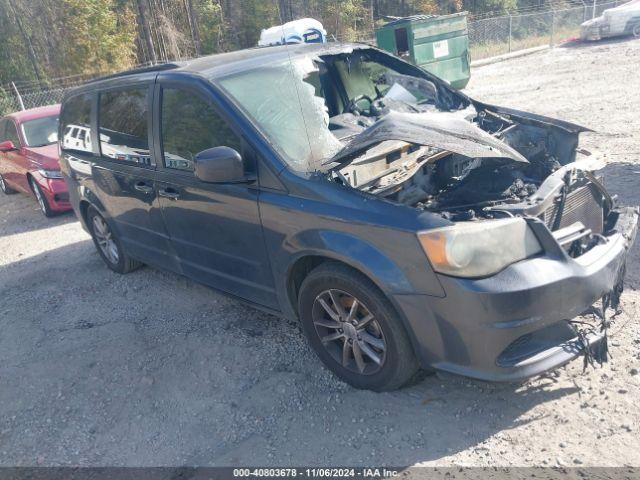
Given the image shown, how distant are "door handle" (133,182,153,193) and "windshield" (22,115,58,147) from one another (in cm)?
523

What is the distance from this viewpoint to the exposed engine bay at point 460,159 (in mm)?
2945

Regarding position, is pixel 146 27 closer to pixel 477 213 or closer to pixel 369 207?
pixel 369 207

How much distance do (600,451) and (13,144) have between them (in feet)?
30.1

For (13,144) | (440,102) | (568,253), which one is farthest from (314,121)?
(13,144)

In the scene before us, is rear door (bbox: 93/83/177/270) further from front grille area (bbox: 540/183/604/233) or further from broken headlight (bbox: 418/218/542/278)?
front grille area (bbox: 540/183/604/233)

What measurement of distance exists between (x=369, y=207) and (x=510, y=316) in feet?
2.87

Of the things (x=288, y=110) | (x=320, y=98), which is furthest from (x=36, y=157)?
(x=288, y=110)

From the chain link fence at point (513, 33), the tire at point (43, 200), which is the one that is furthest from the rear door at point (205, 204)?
the chain link fence at point (513, 33)

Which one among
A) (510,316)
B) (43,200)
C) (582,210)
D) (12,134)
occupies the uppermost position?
(12,134)

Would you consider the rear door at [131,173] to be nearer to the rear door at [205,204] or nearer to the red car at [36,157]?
the rear door at [205,204]

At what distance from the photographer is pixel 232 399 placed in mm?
3398

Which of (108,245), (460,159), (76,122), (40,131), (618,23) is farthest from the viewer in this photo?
(618,23)

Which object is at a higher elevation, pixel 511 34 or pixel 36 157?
pixel 36 157

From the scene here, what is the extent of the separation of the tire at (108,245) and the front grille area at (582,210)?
3.84m
